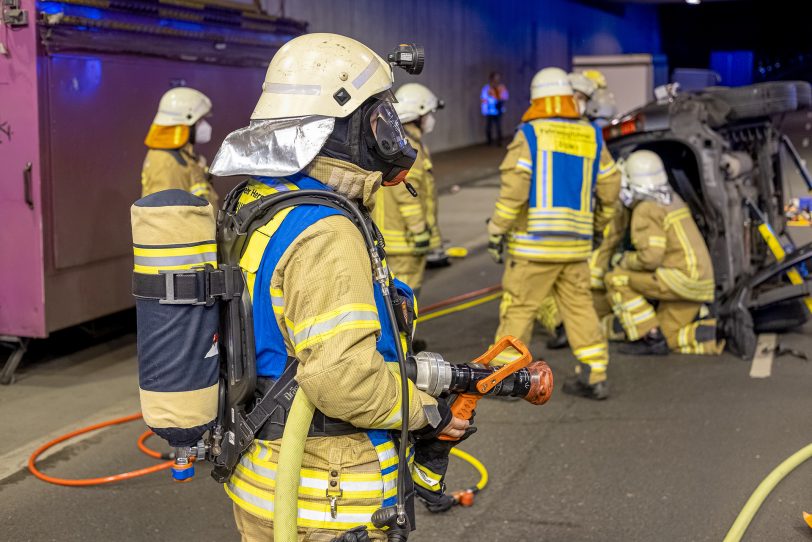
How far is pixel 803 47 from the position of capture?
4203 centimetres

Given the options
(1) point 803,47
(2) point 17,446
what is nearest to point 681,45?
(1) point 803,47

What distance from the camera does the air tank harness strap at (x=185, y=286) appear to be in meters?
2.50

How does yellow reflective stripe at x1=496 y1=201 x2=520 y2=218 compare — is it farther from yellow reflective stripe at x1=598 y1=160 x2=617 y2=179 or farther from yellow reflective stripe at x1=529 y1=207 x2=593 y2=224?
yellow reflective stripe at x1=598 y1=160 x2=617 y2=179

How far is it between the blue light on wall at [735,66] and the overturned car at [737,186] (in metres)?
32.0

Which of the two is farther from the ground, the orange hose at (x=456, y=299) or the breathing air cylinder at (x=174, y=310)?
the breathing air cylinder at (x=174, y=310)

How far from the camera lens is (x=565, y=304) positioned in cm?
643

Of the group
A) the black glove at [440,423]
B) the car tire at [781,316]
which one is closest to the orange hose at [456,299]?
the car tire at [781,316]

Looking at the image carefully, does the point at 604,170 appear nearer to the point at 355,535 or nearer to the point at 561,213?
the point at 561,213

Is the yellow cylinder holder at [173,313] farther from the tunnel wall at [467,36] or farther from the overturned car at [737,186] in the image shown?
the tunnel wall at [467,36]

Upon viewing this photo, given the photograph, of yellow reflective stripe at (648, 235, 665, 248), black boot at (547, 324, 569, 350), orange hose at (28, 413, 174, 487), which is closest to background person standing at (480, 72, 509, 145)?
black boot at (547, 324, 569, 350)

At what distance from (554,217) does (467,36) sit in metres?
18.8

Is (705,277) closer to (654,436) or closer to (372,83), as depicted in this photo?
(654,436)

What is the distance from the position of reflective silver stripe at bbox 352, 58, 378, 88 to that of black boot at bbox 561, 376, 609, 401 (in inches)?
163

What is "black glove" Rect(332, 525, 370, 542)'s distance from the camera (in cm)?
257
